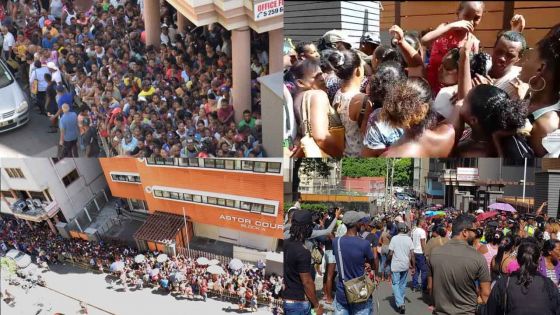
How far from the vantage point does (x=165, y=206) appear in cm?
301

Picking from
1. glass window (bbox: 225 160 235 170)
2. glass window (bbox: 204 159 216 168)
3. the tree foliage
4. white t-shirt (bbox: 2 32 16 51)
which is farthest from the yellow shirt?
the tree foliage

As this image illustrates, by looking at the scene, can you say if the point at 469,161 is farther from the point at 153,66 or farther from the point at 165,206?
the point at 153,66

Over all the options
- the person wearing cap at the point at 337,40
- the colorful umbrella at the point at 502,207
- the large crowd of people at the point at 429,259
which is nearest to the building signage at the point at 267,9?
the person wearing cap at the point at 337,40

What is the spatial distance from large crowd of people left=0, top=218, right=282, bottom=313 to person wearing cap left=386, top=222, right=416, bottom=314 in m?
0.65

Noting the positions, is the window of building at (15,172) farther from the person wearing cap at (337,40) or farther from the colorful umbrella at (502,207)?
the colorful umbrella at (502,207)

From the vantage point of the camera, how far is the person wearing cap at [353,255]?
2549mm

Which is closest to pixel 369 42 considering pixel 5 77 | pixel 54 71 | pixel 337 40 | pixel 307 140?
pixel 337 40

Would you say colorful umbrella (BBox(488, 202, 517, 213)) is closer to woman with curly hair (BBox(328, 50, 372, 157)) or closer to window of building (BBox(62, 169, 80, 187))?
woman with curly hair (BBox(328, 50, 372, 157))

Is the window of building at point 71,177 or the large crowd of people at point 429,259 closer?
the large crowd of people at point 429,259

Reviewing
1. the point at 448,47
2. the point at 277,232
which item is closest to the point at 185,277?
the point at 277,232

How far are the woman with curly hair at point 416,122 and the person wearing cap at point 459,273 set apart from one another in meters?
0.40

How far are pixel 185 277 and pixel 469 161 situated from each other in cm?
181

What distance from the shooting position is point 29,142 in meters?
3.26

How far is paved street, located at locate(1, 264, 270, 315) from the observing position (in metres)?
2.96
